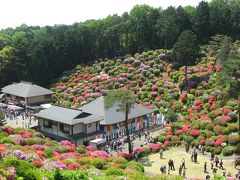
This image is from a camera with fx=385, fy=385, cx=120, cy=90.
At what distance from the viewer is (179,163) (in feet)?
131

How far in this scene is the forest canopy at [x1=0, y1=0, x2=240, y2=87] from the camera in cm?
8181

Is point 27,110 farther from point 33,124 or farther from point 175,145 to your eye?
point 175,145

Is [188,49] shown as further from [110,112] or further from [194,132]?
[194,132]

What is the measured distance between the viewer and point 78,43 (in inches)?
3553

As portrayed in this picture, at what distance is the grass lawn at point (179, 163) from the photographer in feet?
120

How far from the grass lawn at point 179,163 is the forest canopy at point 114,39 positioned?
38.1m

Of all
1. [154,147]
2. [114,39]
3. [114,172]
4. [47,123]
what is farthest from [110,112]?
[114,39]

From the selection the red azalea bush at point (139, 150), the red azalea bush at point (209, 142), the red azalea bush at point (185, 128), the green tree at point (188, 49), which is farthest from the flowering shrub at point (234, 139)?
the green tree at point (188, 49)

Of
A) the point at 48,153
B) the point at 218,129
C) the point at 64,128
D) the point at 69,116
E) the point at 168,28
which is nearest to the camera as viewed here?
the point at 48,153

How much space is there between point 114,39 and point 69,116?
42212 mm

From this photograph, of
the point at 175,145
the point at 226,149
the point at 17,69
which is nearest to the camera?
the point at 226,149

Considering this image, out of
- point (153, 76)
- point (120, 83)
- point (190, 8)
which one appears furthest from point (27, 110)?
point (190, 8)

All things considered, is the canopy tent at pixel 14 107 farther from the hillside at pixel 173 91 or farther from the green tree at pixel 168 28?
the green tree at pixel 168 28

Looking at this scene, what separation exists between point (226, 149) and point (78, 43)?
5592cm
